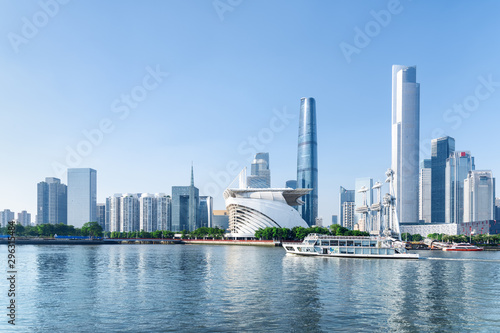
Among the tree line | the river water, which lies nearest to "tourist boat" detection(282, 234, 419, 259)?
the river water

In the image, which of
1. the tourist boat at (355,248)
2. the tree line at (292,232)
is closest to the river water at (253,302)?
the tourist boat at (355,248)

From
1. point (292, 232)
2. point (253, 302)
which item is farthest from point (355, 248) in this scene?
point (292, 232)

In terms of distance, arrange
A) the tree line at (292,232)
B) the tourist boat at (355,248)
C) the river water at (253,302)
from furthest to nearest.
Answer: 1. the tree line at (292,232)
2. the tourist boat at (355,248)
3. the river water at (253,302)

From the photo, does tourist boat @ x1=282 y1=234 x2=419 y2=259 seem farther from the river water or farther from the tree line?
the tree line

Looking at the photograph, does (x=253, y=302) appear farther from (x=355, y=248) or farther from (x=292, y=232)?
(x=292, y=232)

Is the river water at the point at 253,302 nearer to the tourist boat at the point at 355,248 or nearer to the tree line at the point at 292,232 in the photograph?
the tourist boat at the point at 355,248
